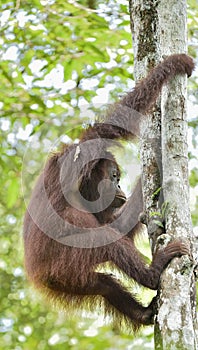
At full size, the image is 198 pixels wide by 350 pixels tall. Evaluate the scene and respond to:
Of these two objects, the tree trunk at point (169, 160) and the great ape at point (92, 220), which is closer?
the tree trunk at point (169, 160)

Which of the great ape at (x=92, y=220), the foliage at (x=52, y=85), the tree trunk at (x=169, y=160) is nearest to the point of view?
the tree trunk at (x=169, y=160)

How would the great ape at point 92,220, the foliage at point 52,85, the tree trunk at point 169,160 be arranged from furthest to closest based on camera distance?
the foliage at point 52,85, the great ape at point 92,220, the tree trunk at point 169,160

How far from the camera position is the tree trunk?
8.82 ft

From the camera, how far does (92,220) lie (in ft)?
13.7

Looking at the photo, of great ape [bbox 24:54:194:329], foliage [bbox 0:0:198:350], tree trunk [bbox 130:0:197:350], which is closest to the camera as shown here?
tree trunk [bbox 130:0:197:350]

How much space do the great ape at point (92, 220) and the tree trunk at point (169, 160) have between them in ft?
0.55

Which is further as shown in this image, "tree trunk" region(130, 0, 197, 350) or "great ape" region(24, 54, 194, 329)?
"great ape" region(24, 54, 194, 329)

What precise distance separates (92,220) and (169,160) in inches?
44.2

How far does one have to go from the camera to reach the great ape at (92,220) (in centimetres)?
374

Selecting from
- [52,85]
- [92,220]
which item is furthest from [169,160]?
[52,85]

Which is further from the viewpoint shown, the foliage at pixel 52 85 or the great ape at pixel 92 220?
the foliage at pixel 52 85

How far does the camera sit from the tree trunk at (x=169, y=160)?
2689mm

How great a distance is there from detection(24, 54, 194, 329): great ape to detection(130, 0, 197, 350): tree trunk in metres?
0.17

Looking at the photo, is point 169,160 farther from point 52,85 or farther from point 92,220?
point 52,85
